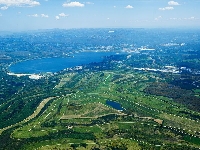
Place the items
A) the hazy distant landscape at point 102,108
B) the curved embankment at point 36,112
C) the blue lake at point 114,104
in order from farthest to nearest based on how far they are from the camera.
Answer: the blue lake at point 114,104
the curved embankment at point 36,112
the hazy distant landscape at point 102,108

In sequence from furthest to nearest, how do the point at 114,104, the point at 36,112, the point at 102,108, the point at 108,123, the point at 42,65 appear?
the point at 42,65 < the point at 114,104 < the point at 102,108 < the point at 36,112 < the point at 108,123

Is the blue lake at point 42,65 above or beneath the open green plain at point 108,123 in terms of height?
above

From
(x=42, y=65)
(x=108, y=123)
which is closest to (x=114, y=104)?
(x=108, y=123)

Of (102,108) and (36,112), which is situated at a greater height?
(102,108)

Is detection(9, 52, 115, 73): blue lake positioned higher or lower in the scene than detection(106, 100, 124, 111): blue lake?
higher

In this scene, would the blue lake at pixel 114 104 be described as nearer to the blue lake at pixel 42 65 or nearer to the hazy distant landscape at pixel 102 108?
the hazy distant landscape at pixel 102 108

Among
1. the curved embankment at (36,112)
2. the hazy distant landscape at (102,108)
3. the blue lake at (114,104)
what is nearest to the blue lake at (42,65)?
the hazy distant landscape at (102,108)

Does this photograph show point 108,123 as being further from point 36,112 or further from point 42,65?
point 42,65

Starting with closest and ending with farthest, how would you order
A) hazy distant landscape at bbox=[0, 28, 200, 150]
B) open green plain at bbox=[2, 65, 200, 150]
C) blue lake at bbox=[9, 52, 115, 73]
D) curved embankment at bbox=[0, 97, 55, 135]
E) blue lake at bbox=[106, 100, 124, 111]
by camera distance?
open green plain at bbox=[2, 65, 200, 150]
hazy distant landscape at bbox=[0, 28, 200, 150]
curved embankment at bbox=[0, 97, 55, 135]
blue lake at bbox=[106, 100, 124, 111]
blue lake at bbox=[9, 52, 115, 73]

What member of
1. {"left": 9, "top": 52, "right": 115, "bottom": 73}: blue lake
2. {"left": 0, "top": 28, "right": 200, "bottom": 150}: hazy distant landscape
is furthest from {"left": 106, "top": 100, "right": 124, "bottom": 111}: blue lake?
{"left": 9, "top": 52, "right": 115, "bottom": 73}: blue lake

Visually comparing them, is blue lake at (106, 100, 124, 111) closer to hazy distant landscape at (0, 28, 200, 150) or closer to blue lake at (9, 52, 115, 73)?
hazy distant landscape at (0, 28, 200, 150)

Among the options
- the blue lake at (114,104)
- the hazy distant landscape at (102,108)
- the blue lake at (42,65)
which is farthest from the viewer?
the blue lake at (42,65)
